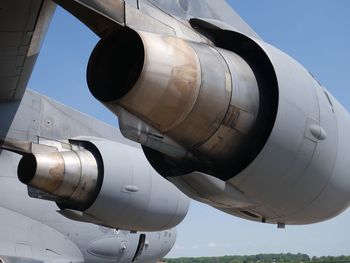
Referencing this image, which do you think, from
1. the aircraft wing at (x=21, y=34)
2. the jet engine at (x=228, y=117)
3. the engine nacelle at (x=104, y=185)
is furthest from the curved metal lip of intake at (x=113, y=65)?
the engine nacelle at (x=104, y=185)

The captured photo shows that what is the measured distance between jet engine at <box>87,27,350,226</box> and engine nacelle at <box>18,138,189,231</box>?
9.23 feet

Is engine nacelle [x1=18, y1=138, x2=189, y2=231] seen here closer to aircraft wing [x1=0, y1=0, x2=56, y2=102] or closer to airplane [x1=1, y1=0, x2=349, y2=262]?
aircraft wing [x1=0, y1=0, x2=56, y2=102]

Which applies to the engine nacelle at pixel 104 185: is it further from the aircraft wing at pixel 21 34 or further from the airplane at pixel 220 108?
the airplane at pixel 220 108

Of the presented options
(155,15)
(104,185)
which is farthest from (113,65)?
(104,185)

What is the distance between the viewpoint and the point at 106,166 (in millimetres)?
6938

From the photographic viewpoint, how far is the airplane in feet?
10.9

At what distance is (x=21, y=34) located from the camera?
183 inches

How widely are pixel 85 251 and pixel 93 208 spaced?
226 cm

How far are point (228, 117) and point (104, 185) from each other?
11.7ft

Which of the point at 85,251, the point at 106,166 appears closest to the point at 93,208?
the point at 106,166

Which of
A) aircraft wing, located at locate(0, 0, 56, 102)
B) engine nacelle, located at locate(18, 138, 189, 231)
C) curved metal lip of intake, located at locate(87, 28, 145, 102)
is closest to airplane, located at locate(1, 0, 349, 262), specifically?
curved metal lip of intake, located at locate(87, 28, 145, 102)

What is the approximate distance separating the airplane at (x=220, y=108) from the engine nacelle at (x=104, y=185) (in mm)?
2755

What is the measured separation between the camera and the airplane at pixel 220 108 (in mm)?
3324

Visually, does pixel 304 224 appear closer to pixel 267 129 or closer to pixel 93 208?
pixel 267 129
